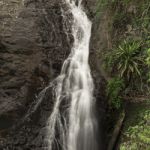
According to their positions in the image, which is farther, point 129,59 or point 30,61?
point 30,61

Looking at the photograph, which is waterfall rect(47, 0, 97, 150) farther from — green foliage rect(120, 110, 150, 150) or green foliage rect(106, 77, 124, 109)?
green foliage rect(120, 110, 150, 150)

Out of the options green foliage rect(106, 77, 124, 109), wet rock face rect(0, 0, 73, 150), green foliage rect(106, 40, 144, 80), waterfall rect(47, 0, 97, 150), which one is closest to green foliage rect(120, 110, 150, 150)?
waterfall rect(47, 0, 97, 150)

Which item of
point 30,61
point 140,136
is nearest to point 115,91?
point 30,61

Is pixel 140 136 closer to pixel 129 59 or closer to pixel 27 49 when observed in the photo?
pixel 129 59

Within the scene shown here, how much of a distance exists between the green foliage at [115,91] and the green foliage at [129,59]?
0.37 metres

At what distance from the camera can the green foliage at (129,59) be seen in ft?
49.5

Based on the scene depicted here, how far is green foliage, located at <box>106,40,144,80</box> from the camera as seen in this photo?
15102 mm

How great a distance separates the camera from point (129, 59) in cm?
1521

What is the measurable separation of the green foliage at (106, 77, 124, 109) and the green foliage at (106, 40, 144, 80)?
0.37 metres

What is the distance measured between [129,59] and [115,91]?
5.02ft

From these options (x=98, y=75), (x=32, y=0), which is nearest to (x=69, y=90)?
(x=98, y=75)

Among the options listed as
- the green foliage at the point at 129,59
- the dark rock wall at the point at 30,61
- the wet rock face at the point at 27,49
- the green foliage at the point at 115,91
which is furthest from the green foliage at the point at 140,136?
the wet rock face at the point at 27,49

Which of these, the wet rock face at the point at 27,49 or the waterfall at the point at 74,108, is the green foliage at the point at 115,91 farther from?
the wet rock face at the point at 27,49

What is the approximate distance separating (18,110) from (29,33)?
13.4ft
